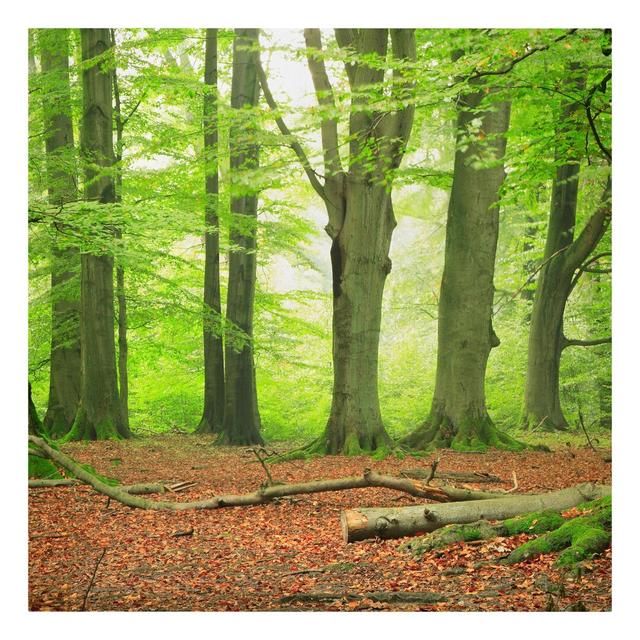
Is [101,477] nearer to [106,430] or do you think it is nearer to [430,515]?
[106,430]

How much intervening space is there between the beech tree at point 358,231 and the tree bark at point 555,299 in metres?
1.48

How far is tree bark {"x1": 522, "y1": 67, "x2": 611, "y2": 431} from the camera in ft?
20.2

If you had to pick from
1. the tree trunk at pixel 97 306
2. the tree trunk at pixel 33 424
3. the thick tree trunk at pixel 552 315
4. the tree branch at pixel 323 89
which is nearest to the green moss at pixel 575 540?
the thick tree trunk at pixel 552 315

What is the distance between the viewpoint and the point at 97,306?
6.67m

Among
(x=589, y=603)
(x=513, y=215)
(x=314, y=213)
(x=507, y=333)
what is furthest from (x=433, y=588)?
(x=513, y=215)

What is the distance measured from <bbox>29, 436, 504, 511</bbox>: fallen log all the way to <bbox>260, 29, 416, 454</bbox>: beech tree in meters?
1.81

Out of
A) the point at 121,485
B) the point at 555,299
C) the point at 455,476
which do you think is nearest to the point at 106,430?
the point at 121,485

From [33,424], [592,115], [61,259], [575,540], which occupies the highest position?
[592,115]

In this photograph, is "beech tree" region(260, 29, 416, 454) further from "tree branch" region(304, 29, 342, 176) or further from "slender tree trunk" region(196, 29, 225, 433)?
"slender tree trunk" region(196, 29, 225, 433)

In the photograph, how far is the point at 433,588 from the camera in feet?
10.2

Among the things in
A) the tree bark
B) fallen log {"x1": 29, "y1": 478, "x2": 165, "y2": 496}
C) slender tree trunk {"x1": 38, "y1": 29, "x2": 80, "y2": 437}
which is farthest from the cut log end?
the tree bark

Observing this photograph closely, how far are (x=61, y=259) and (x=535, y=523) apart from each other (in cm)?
436

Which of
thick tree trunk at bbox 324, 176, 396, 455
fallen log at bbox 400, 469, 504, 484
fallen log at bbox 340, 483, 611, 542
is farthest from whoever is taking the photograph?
thick tree trunk at bbox 324, 176, 396, 455
